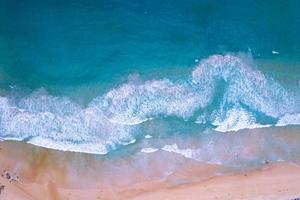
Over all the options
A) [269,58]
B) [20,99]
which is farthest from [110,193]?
[269,58]

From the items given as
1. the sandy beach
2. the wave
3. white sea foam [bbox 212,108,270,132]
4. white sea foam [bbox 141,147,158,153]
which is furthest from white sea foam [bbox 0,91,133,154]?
white sea foam [bbox 212,108,270,132]

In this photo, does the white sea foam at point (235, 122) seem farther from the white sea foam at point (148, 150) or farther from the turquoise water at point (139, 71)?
the white sea foam at point (148, 150)

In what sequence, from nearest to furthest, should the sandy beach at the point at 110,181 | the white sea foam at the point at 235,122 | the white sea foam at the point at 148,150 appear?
the sandy beach at the point at 110,181, the white sea foam at the point at 148,150, the white sea foam at the point at 235,122

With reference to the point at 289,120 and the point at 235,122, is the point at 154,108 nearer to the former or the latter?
the point at 235,122

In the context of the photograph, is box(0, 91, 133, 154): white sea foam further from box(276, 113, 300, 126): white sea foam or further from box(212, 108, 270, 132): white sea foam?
box(276, 113, 300, 126): white sea foam

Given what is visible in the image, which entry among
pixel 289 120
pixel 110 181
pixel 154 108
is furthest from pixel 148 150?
pixel 289 120

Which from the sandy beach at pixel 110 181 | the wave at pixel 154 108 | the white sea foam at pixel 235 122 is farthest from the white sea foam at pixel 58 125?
the white sea foam at pixel 235 122
